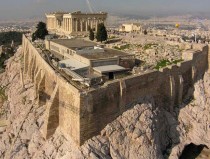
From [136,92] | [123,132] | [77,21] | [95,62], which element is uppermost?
[77,21]

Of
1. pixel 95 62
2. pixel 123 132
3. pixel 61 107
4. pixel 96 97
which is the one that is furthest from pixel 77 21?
pixel 96 97

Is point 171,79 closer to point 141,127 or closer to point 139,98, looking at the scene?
point 139,98

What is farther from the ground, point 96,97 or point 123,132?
point 96,97

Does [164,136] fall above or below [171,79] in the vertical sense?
below

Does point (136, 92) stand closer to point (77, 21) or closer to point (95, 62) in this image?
point (95, 62)

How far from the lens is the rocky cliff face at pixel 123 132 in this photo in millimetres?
23594

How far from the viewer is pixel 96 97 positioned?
22781 mm

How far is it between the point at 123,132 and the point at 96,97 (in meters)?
4.01

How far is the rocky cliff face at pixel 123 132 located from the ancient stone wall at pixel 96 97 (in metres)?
0.67

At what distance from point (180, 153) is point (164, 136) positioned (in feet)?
6.63

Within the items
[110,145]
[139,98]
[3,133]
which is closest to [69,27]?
[3,133]

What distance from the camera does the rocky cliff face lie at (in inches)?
929

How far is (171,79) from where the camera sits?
31.8 m

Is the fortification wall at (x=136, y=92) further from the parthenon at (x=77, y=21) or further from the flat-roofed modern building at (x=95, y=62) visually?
the parthenon at (x=77, y=21)
